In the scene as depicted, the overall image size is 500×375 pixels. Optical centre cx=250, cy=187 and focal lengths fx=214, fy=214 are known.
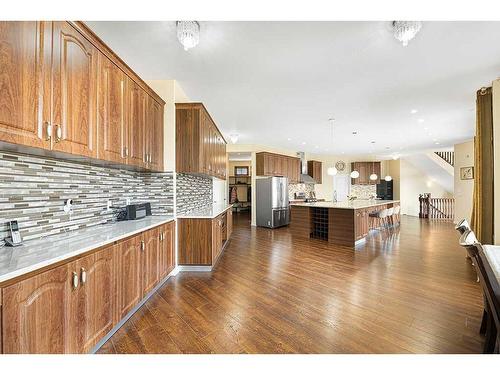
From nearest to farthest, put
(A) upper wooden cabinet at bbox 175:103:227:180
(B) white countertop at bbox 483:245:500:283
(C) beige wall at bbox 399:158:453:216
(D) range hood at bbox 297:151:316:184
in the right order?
(B) white countertop at bbox 483:245:500:283 → (A) upper wooden cabinet at bbox 175:103:227:180 → (D) range hood at bbox 297:151:316:184 → (C) beige wall at bbox 399:158:453:216

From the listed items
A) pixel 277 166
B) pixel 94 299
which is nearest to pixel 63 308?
pixel 94 299

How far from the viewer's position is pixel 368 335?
5.60 ft

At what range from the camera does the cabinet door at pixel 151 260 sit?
7.09 ft

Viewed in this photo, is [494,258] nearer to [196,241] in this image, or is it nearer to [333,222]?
[196,241]

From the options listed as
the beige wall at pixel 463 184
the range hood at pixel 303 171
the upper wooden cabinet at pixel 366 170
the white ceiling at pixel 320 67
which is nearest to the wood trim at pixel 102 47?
the white ceiling at pixel 320 67

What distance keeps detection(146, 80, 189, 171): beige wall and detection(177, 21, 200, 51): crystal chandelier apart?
48.9 inches

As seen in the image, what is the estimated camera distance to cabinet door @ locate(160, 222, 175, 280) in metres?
2.56

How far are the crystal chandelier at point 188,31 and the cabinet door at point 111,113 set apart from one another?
2.30 feet

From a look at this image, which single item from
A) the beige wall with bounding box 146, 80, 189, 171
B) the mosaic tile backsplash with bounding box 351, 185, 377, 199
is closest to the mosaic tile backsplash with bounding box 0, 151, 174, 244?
the beige wall with bounding box 146, 80, 189, 171

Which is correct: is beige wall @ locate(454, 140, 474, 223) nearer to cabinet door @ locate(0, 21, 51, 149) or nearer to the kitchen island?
the kitchen island

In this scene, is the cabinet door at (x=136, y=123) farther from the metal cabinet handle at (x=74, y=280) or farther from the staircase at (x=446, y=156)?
the staircase at (x=446, y=156)

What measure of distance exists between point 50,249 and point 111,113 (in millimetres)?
1246

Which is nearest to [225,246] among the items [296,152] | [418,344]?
[418,344]
